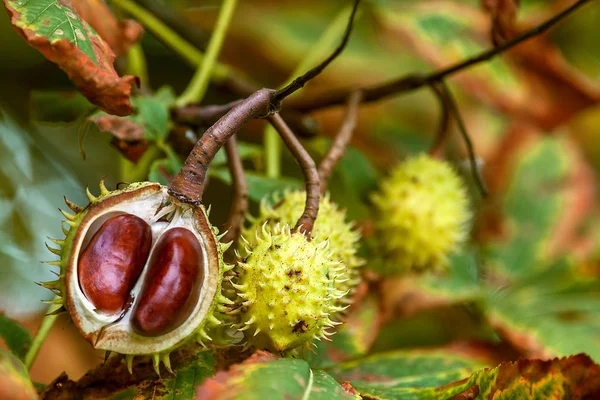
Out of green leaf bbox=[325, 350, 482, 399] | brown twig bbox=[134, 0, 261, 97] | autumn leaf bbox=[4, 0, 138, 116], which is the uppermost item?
brown twig bbox=[134, 0, 261, 97]

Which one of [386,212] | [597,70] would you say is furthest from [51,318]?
[597,70]

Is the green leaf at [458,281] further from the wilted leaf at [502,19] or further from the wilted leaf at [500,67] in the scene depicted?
the wilted leaf at [502,19]

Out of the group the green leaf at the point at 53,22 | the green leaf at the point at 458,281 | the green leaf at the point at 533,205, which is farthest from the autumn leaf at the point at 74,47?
the green leaf at the point at 533,205

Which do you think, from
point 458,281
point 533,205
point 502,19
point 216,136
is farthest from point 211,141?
point 533,205

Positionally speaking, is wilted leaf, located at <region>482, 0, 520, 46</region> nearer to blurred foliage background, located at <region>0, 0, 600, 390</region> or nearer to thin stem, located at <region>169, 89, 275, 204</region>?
blurred foliage background, located at <region>0, 0, 600, 390</region>

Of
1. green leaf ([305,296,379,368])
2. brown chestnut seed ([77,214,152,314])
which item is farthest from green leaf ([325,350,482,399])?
brown chestnut seed ([77,214,152,314])
